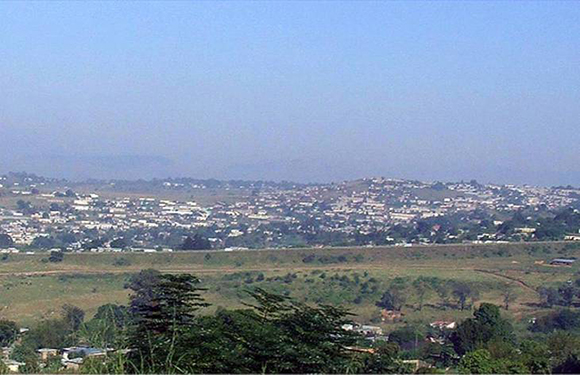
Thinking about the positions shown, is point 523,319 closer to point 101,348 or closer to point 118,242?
point 101,348

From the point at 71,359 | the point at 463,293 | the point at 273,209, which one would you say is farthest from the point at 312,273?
the point at 273,209

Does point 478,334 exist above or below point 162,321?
below

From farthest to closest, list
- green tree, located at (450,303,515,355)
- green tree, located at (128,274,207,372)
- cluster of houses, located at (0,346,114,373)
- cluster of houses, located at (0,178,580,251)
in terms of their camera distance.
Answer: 1. cluster of houses, located at (0,178,580,251)
2. green tree, located at (450,303,515,355)
3. green tree, located at (128,274,207,372)
4. cluster of houses, located at (0,346,114,373)

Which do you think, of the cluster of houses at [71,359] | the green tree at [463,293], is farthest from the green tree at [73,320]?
the green tree at [463,293]

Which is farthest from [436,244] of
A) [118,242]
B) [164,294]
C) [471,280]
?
[164,294]

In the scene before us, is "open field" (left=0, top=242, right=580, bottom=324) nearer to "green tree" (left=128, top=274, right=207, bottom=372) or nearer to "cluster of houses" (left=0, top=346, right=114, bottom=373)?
"green tree" (left=128, top=274, right=207, bottom=372)

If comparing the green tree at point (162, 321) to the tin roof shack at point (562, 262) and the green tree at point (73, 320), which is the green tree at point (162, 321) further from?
the tin roof shack at point (562, 262)

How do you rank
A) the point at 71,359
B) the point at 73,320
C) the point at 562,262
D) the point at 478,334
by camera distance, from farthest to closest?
the point at 562,262
the point at 478,334
the point at 73,320
the point at 71,359

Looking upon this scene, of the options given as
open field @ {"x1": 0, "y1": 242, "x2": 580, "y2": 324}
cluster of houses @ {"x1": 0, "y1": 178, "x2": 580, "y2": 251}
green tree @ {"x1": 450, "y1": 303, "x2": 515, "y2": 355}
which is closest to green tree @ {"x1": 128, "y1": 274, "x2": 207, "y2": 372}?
green tree @ {"x1": 450, "y1": 303, "x2": 515, "y2": 355}

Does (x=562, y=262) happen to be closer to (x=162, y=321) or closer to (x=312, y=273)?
(x=312, y=273)
